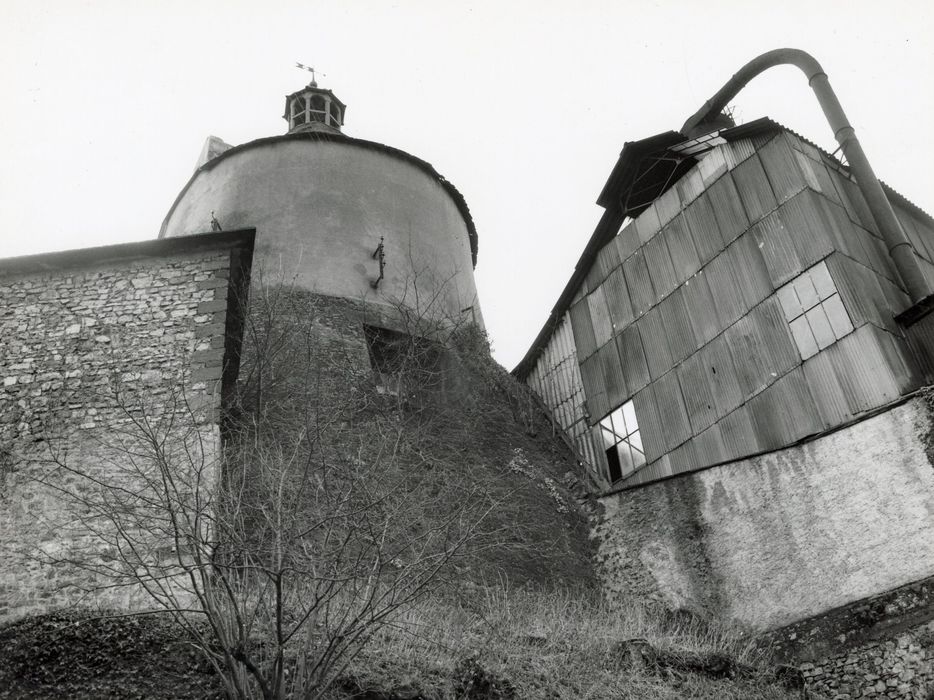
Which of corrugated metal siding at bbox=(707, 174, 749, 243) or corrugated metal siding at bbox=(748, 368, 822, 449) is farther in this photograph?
corrugated metal siding at bbox=(707, 174, 749, 243)

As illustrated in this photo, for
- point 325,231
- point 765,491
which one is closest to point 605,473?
point 765,491

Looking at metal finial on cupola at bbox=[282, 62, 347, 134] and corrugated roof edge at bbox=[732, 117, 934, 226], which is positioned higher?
metal finial on cupola at bbox=[282, 62, 347, 134]

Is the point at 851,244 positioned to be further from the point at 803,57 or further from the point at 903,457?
the point at 803,57

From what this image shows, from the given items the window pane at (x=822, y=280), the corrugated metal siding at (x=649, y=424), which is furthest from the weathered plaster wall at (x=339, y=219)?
the window pane at (x=822, y=280)

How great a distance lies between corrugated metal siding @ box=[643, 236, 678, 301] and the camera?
15.5 meters

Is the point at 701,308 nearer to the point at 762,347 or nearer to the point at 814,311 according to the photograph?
the point at 762,347

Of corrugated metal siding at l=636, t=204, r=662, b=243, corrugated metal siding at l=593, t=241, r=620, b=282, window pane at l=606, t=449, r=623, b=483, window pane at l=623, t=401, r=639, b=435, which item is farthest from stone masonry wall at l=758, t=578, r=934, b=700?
corrugated metal siding at l=593, t=241, r=620, b=282

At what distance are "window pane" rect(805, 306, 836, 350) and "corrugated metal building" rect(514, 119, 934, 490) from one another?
0.06ft

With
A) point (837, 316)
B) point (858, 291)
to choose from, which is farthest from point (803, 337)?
point (858, 291)

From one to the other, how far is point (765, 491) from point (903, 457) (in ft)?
6.37

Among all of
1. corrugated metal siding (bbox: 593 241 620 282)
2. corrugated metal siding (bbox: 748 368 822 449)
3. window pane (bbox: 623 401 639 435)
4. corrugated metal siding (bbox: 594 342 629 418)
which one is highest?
corrugated metal siding (bbox: 593 241 620 282)

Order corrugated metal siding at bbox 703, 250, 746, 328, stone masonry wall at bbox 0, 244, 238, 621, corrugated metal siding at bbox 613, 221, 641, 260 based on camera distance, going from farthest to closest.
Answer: corrugated metal siding at bbox 613, 221, 641, 260, corrugated metal siding at bbox 703, 250, 746, 328, stone masonry wall at bbox 0, 244, 238, 621

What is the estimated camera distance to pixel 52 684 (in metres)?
7.39

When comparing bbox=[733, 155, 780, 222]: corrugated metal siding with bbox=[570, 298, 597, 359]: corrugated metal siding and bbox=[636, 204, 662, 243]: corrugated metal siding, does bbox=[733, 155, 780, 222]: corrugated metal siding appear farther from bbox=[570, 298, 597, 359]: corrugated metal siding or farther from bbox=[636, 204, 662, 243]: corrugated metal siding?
bbox=[570, 298, 597, 359]: corrugated metal siding
